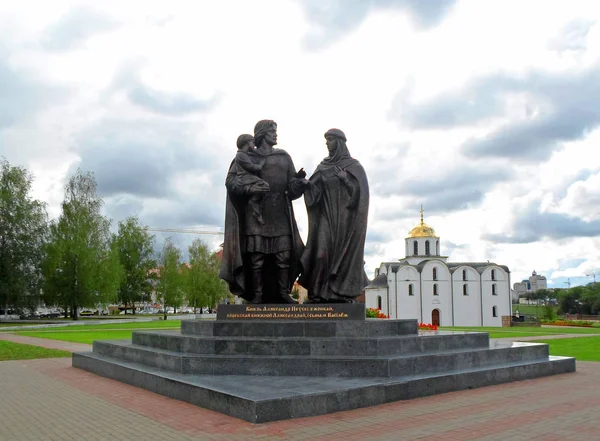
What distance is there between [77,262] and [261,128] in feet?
126

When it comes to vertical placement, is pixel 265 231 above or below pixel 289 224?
below

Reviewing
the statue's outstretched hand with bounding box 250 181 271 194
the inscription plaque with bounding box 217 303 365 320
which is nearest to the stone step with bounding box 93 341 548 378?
the inscription plaque with bounding box 217 303 365 320

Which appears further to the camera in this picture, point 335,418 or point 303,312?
point 303,312

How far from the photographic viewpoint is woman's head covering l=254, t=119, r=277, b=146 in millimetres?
10617

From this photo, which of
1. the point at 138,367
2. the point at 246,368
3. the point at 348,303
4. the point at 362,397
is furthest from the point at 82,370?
the point at 362,397

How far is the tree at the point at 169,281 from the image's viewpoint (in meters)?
59.1

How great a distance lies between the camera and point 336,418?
21.3 ft

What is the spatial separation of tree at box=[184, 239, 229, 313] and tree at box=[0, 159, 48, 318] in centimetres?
1724

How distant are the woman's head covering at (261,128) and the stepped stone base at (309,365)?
3505 millimetres

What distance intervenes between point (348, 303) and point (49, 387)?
529 centimetres

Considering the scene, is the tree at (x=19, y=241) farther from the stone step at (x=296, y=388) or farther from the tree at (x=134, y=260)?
the stone step at (x=296, y=388)

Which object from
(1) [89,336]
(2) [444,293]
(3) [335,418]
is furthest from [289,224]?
(2) [444,293]

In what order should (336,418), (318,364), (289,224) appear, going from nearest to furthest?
1. (336,418)
2. (318,364)
3. (289,224)

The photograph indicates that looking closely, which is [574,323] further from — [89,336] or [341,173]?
[341,173]
